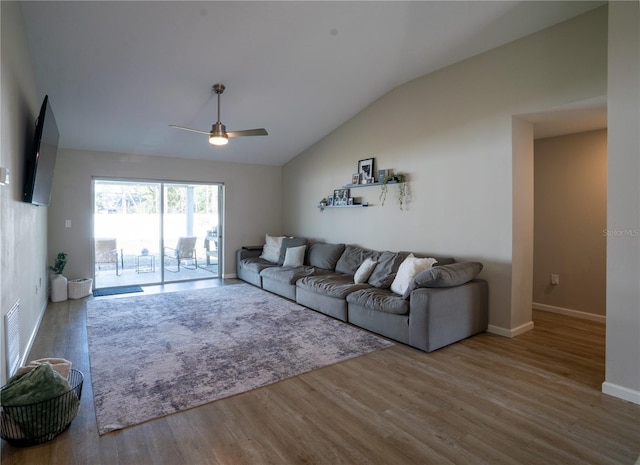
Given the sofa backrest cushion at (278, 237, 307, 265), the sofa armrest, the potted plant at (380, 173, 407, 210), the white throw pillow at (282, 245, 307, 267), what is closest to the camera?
the sofa armrest

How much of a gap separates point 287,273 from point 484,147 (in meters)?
3.19

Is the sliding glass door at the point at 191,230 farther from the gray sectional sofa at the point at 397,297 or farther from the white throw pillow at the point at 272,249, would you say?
the gray sectional sofa at the point at 397,297

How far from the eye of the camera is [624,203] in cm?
244

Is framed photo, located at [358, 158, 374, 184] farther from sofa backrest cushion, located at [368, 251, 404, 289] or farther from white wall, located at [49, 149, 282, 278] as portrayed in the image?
white wall, located at [49, 149, 282, 278]

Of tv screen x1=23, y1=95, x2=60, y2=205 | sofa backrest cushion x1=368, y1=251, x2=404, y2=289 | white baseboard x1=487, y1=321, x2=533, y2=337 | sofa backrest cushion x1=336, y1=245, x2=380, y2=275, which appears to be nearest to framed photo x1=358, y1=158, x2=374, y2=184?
sofa backrest cushion x1=336, y1=245, x2=380, y2=275

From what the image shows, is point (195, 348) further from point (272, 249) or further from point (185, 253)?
point (185, 253)

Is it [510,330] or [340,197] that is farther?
[340,197]

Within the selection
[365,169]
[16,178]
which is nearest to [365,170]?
[365,169]

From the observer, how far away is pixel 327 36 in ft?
12.0

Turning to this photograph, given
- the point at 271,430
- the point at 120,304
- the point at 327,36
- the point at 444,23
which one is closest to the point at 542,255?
the point at 444,23

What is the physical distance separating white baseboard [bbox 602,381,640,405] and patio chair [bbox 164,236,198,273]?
643 centimetres

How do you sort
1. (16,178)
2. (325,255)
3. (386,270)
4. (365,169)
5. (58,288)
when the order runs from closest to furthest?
(16,178) < (386,270) < (58,288) < (365,169) < (325,255)

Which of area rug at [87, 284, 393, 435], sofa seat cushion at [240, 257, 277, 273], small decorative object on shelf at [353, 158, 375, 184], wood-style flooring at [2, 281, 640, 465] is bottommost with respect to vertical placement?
wood-style flooring at [2, 281, 640, 465]

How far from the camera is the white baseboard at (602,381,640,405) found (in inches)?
95.7
